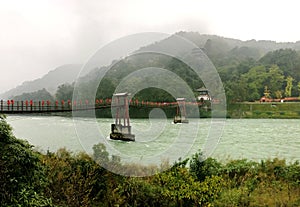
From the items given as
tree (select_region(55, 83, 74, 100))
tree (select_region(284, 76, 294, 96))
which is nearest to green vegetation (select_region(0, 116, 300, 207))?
tree (select_region(55, 83, 74, 100))

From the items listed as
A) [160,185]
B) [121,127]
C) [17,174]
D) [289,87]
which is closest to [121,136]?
[121,127]

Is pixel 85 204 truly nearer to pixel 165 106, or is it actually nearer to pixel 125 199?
pixel 125 199

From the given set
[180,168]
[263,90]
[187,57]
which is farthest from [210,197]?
[263,90]

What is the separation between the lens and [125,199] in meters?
4.78

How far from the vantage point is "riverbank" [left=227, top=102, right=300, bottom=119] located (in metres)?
27.4

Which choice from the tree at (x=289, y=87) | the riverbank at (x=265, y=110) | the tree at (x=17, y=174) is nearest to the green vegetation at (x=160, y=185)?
the tree at (x=17, y=174)

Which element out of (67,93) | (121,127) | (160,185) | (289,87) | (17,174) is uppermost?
(289,87)

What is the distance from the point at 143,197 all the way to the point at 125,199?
282 millimetres

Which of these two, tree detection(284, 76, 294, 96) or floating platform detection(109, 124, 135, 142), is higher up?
tree detection(284, 76, 294, 96)

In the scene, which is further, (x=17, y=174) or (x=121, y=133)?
(x=121, y=133)

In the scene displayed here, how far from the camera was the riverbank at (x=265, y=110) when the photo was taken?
2741cm

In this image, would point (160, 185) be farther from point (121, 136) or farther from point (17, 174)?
point (121, 136)

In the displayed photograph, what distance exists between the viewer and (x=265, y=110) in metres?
28.3

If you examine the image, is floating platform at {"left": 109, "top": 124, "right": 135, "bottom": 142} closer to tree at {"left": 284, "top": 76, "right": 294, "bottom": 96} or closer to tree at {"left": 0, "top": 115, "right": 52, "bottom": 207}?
tree at {"left": 0, "top": 115, "right": 52, "bottom": 207}
